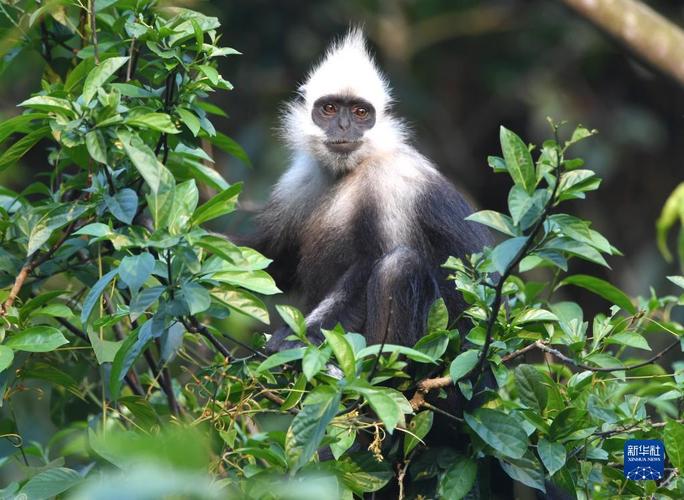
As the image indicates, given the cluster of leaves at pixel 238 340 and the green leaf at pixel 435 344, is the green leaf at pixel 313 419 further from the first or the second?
the green leaf at pixel 435 344

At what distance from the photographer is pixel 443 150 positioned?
1066cm

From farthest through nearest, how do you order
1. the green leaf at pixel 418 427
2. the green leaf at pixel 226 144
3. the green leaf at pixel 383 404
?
the green leaf at pixel 226 144, the green leaf at pixel 418 427, the green leaf at pixel 383 404

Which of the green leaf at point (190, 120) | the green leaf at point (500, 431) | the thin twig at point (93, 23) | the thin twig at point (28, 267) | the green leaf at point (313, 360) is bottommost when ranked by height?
the green leaf at point (500, 431)

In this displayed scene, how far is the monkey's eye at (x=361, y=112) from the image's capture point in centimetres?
544

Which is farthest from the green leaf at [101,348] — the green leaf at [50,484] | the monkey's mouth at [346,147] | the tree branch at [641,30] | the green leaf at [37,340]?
the tree branch at [641,30]

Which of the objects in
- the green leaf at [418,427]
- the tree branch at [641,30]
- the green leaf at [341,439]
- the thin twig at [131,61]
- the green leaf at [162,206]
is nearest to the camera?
the green leaf at [162,206]

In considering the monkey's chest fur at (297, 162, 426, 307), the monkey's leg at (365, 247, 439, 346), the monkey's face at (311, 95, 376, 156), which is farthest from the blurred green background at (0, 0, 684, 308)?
the monkey's leg at (365, 247, 439, 346)

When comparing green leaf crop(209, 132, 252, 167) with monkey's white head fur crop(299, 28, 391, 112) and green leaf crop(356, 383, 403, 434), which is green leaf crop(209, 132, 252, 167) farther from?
green leaf crop(356, 383, 403, 434)

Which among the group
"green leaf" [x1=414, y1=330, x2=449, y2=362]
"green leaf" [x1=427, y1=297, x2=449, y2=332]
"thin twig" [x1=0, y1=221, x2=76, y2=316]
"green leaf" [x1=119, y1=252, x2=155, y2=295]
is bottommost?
"green leaf" [x1=414, y1=330, x2=449, y2=362]

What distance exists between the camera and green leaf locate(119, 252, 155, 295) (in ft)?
9.02

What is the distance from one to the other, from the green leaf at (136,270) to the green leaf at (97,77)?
0.65m

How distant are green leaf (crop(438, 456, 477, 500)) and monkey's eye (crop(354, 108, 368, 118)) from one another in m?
2.53

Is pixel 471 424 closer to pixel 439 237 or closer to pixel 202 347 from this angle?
pixel 439 237

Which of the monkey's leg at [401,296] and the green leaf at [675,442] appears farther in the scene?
the monkey's leg at [401,296]
